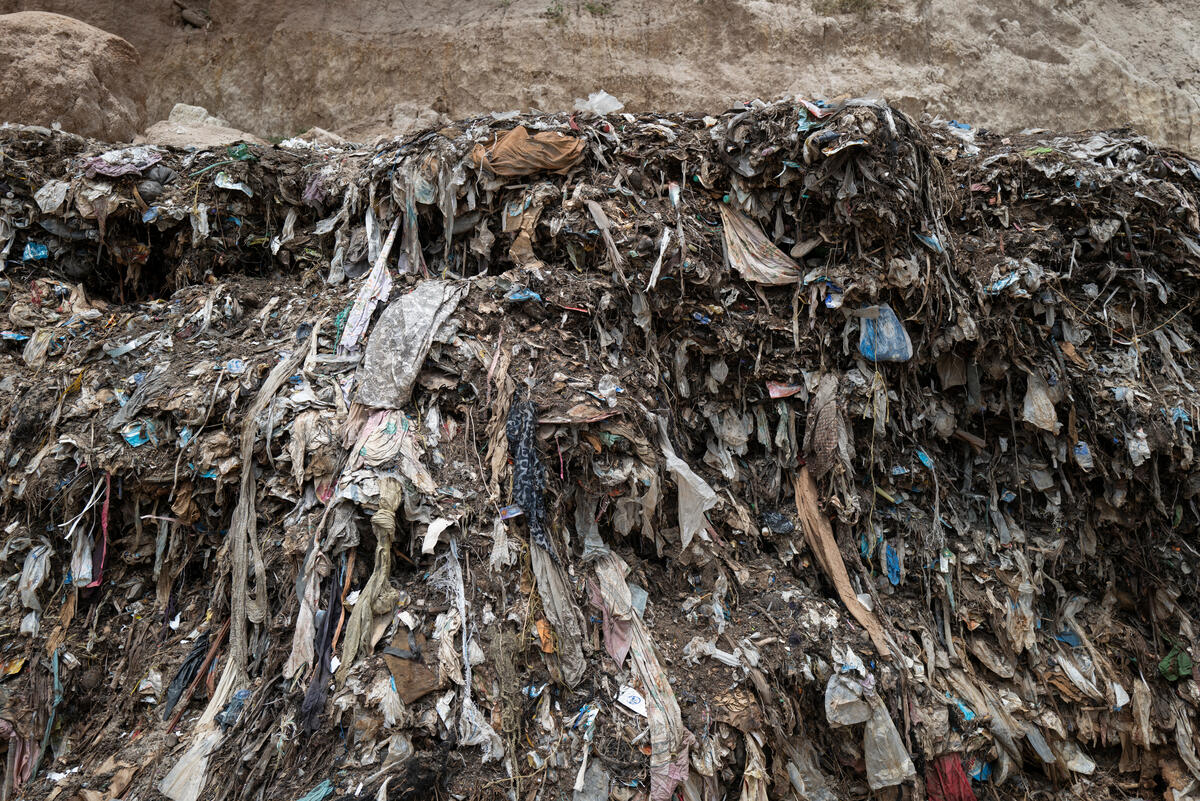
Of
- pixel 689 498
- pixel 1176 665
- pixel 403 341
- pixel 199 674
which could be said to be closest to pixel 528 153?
pixel 403 341

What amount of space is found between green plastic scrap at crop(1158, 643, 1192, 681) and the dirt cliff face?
4.84m

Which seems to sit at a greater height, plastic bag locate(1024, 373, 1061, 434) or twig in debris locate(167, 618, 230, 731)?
plastic bag locate(1024, 373, 1061, 434)

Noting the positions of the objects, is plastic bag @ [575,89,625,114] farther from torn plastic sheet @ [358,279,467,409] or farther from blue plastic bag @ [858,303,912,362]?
blue plastic bag @ [858,303,912,362]

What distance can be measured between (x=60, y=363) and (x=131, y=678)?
157 centimetres

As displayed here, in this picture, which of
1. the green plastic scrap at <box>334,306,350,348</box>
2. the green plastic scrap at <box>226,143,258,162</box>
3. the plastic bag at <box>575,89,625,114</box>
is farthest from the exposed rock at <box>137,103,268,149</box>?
the plastic bag at <box>575,89,625,114</box>

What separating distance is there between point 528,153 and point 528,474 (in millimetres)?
1709

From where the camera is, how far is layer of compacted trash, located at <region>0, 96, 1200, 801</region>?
2.60 meters

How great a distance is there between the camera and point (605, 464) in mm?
2975

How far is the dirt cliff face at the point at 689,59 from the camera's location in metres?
6.48

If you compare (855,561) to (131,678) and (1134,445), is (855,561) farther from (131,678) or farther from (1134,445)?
(131,678)

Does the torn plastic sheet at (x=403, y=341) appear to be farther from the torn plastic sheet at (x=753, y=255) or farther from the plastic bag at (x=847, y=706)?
the plastic bag at (x=847, y=706)

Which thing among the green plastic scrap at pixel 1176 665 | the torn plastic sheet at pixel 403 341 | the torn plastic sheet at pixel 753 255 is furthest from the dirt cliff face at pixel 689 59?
the green plastic scrap at pixel 1176 665

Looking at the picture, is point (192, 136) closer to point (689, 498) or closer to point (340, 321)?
point (340, 321)

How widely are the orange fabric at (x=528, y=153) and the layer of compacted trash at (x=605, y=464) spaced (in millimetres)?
22
